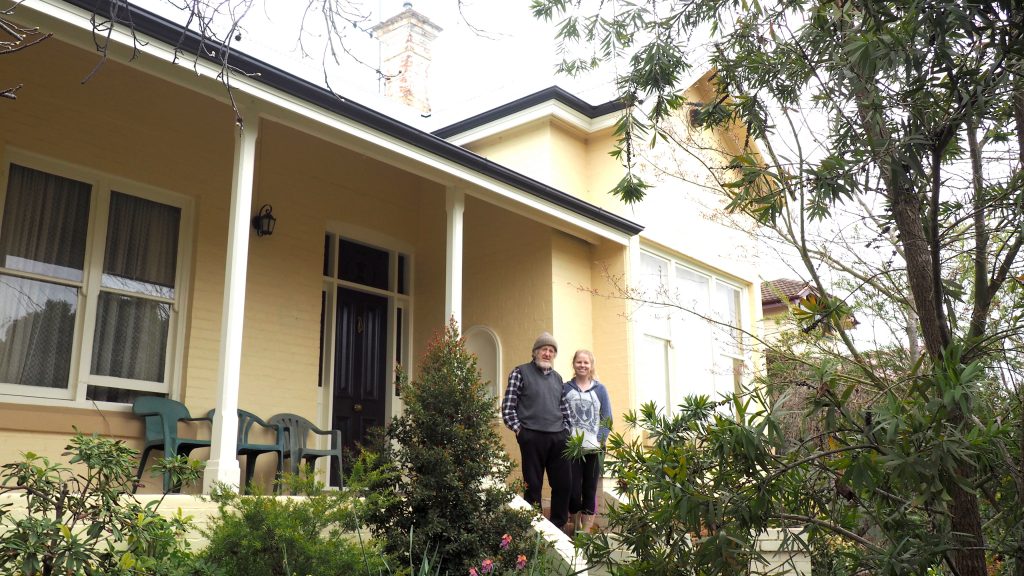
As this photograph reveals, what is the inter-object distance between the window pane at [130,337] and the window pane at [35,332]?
24 cm

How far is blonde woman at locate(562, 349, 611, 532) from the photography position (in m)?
7.21

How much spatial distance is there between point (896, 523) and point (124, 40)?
16.9 ft

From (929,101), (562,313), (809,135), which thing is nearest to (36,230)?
(562,313)

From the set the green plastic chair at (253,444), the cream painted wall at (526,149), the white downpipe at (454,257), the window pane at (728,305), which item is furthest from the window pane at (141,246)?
the window pane at (728,305)

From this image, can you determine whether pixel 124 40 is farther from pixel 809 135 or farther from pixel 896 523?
pixel 896 523

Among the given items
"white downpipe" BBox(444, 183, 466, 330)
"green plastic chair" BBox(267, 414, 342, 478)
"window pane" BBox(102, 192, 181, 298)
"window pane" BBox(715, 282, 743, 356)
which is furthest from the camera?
"window pane" BBox(715, 282, 743, 356)

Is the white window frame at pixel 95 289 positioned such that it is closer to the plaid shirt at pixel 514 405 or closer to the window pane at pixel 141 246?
the window pane at pixel 141 246

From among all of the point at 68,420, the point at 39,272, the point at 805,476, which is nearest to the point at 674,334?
the point at 68,420

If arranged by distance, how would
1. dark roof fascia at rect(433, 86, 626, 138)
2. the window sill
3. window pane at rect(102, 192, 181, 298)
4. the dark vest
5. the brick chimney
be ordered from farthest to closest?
the brick chimney, dark roof fascia at rect(433, 86, 626, 138), window pane at rect(102, 192, 181, 298), the dark vest, the window sill

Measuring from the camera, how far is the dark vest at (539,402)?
7.04m

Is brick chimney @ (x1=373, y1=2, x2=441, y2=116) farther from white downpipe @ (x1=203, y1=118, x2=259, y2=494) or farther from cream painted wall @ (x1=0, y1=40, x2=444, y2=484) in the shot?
white downpipe @ (x1=203, y1=118, x2=259, y2=494)

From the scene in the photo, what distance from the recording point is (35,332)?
23.6 ft

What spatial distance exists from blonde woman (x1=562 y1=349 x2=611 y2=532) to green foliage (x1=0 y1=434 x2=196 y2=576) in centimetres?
340

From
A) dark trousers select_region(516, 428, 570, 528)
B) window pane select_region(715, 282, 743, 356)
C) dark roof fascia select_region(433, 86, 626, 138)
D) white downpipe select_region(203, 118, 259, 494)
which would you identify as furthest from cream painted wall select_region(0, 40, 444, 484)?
window pane select_region(715, 282, 743, 356)
